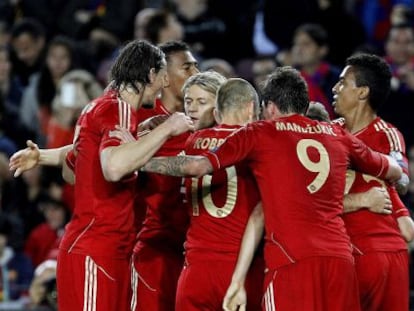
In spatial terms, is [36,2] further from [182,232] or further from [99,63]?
[182,232]

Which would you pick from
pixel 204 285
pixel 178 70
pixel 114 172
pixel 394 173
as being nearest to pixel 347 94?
pixel 394 173

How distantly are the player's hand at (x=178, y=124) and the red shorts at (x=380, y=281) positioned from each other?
161cm

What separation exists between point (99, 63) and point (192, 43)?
3.61ft

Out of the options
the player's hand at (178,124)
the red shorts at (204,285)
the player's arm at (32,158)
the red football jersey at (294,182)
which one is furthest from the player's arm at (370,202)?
the player's arm at (32,158)

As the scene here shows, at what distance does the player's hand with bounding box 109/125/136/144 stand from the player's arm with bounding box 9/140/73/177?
1.03 m

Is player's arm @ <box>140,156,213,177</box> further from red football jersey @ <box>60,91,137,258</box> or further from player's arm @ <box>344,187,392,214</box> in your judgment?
player's arm @ <box>344,187,392,214</box>

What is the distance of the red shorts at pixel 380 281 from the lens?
29.5ft

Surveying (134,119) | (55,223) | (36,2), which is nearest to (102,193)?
(134,119)

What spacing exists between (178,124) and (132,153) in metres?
0.36

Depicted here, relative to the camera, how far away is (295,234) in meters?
8.39

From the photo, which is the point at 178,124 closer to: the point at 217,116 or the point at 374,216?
the point at 217,116

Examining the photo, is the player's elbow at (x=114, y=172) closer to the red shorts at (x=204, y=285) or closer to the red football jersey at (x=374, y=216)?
the red shorts at (x=204, y=285)

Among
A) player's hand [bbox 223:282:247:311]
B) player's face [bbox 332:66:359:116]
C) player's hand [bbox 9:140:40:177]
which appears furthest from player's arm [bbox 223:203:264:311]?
player's hand [bbox 9:140:40:177]

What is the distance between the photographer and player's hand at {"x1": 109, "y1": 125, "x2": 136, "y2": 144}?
27.3ft
